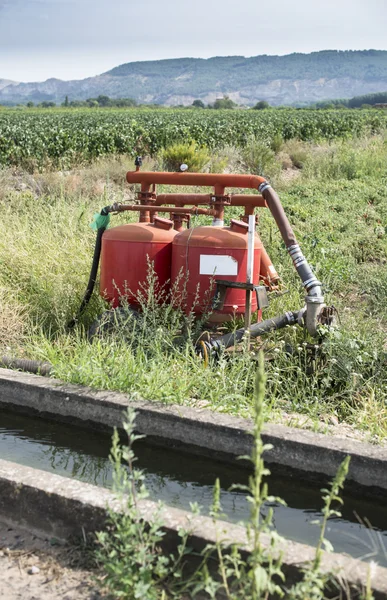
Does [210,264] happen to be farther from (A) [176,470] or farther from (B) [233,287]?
(A) [176,470]

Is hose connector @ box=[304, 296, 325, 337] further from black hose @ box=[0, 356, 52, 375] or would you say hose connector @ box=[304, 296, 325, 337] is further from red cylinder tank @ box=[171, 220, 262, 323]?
black hose @ box=[0, 356, 52, 375]

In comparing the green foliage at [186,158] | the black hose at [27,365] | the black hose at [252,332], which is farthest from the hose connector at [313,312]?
the green foliage at [186,158]

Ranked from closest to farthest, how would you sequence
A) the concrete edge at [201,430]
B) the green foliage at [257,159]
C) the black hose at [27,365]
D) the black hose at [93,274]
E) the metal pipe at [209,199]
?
the concrete edge at [201,430]
the black hose at [27,365]
the metal pipe at [209,199]
the black hose at [93,274]
the green foliage at [257,159]

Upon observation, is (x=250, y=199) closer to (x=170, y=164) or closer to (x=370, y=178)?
(x=370, y=178)

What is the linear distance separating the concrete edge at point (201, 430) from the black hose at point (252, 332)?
1.03 meters

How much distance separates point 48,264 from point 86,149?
10.7m

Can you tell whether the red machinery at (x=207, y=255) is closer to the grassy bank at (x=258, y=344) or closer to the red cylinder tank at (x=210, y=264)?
the red cylinder tank at (x=210, y=264)

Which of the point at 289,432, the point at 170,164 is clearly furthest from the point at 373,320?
the point at 170,164

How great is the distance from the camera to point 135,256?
4.81 m

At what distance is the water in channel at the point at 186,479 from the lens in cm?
272

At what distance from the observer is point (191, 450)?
3230 mm

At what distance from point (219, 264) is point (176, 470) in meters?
1.74

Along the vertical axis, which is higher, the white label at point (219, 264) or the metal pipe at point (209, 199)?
the metal pipe at point (209, 199)

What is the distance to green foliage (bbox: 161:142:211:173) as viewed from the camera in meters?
12.9
